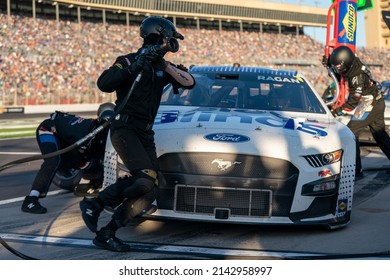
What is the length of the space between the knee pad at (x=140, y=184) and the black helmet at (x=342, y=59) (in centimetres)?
476

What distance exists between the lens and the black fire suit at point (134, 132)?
4.66 meters

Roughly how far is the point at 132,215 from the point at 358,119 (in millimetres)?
5265

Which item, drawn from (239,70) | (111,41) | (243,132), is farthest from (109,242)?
(111,41)

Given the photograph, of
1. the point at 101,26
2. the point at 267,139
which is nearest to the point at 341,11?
the point at 267,139

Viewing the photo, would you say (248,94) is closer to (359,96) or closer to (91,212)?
(91,212)

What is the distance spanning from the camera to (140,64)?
14.9ft

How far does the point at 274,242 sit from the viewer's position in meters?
5.10

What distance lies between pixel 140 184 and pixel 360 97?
5.18 m

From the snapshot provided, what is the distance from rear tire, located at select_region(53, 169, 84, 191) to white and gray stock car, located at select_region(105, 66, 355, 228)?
61.0 inches

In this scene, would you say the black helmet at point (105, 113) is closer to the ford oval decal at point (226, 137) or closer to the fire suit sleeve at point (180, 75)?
the ford oval decal at point (226, 137)

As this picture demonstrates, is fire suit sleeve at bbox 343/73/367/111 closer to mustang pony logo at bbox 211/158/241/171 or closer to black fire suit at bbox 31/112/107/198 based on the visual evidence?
black fire suit at bbox 31/112/107/198

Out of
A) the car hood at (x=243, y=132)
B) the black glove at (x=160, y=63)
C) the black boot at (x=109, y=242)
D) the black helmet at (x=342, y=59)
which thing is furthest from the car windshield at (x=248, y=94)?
the black boot at (x=109, y=242)

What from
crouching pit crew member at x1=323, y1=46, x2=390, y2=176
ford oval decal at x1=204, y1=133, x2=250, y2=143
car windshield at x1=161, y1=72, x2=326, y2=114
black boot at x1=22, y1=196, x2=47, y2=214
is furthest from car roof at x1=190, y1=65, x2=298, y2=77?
black boot at x1=22, y1=196, x2=47, y2=214
